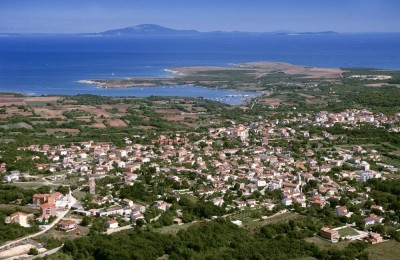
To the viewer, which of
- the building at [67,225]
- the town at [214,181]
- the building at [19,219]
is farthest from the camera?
the town at [214,181]

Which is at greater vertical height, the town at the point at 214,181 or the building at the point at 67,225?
the building at the point at 67,225

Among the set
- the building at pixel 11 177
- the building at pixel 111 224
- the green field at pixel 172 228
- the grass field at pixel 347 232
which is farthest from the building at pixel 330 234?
the building at pixel 11 177

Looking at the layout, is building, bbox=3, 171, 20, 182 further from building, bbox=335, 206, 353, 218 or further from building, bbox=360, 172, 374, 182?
building, bbox=360, 172, 374, 182

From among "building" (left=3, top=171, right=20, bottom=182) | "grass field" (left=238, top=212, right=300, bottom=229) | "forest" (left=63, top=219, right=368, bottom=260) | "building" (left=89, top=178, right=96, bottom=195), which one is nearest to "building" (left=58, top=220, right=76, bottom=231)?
"forest" (left=63, top=219, right=368, bottom=260)

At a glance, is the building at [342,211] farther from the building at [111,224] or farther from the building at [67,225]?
the building at [67,225]

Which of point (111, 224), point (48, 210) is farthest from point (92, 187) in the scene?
point (111, 224)

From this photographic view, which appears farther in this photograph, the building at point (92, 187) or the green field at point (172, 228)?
the building at point (92, 187)
